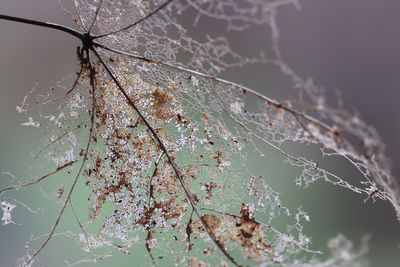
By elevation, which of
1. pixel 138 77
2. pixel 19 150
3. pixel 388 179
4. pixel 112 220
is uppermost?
pixel 19 150

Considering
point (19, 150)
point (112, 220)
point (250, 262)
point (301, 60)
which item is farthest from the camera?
point (19, 150)

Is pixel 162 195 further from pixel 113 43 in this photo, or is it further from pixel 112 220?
pixel 113 43

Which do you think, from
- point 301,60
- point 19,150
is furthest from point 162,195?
point 19,150

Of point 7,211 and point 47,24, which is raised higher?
point 47,24

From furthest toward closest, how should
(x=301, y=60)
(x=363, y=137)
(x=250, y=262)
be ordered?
(x=301, y=60)
(x=250, y=262)
(x=363, y=137)

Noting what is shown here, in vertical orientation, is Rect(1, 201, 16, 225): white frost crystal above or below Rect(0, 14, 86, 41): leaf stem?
below

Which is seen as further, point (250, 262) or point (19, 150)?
point (19, 150)

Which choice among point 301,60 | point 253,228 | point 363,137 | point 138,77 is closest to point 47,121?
point 138,77

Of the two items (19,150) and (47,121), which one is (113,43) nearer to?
(47,121)

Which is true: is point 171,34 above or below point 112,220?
above

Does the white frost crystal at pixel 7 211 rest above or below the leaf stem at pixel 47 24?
below
